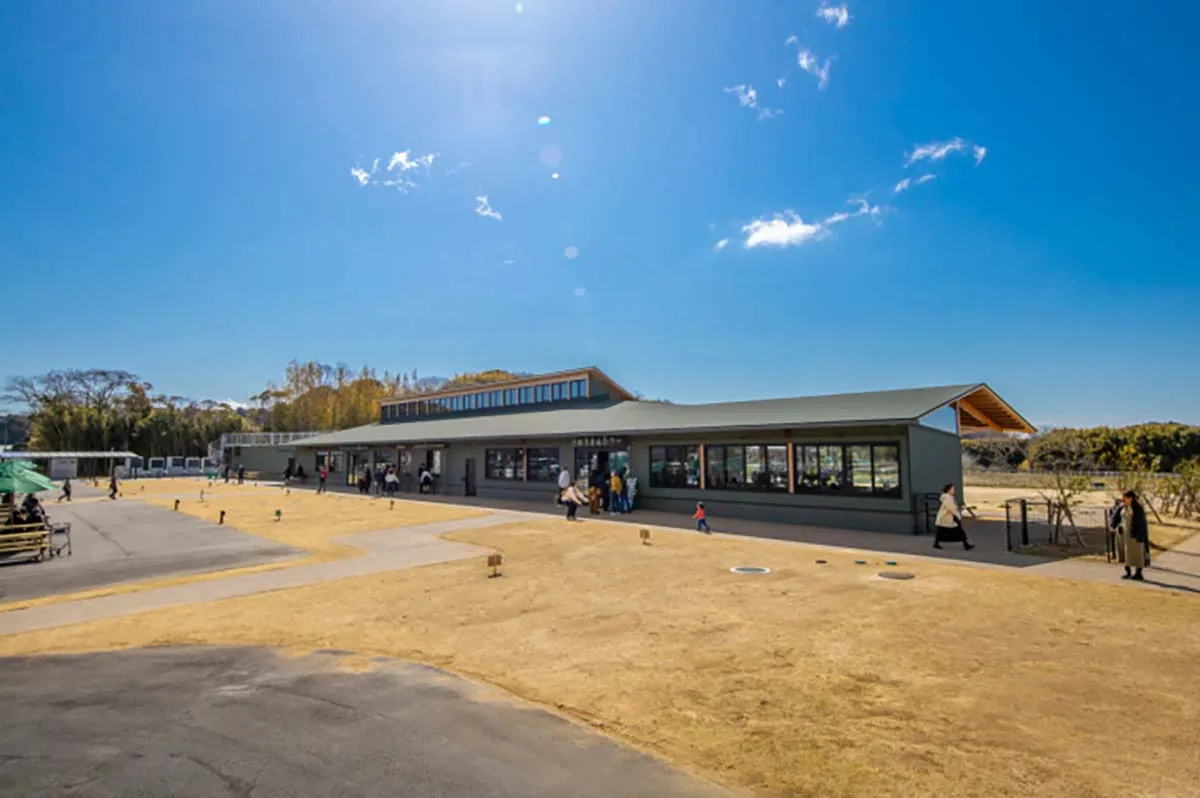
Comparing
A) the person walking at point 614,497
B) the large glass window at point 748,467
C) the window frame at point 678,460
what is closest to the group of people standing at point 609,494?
the person walking at point 614,497

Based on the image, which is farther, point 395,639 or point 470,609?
point 470,609

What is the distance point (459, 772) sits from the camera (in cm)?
439

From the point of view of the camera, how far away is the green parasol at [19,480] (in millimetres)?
13391

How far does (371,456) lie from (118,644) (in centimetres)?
3226

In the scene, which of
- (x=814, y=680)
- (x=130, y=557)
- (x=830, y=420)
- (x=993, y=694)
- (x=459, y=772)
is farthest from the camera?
(x=830, y=420)

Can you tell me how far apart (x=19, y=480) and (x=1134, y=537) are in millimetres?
23727

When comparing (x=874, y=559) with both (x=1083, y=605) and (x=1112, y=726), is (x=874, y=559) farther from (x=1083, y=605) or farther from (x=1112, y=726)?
(x=1112, y=726)

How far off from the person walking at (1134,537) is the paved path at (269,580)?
1280 cm

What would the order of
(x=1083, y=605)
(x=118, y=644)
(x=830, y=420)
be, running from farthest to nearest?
(x=830, y=420) → (x=1083, y=605) → (x=118, y=644)

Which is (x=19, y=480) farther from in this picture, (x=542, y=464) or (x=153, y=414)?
(x=153, y=414)

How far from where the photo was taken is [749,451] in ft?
64.9

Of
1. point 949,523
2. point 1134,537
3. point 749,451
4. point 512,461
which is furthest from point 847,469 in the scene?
point 512,461

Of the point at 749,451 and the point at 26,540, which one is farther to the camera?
the point at 749,451

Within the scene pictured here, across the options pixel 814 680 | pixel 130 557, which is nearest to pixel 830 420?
pixel 814 680
